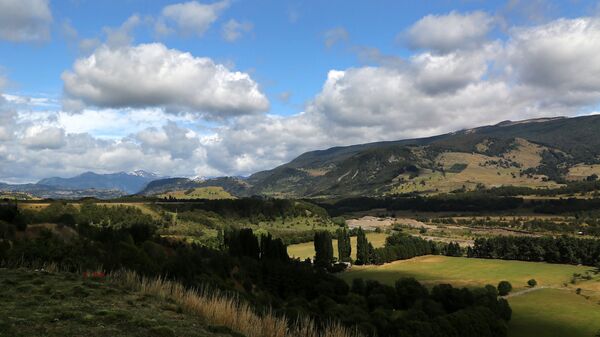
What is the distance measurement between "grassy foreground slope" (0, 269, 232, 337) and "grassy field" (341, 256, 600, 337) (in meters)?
77.6

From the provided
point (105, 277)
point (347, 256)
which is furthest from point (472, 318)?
point (347, 256)

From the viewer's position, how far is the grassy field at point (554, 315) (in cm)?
7694

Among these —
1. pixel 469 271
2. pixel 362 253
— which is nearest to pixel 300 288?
pixel 362 253

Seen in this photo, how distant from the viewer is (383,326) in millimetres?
70500

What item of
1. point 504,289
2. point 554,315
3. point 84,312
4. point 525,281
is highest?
point 84,312

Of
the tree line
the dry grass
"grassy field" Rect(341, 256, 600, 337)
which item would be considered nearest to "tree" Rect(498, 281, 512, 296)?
"grassy field" Rect(341, 256, 600, 337)

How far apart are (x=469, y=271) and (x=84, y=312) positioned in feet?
485

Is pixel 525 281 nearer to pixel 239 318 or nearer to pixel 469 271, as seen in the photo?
pixel 469 271

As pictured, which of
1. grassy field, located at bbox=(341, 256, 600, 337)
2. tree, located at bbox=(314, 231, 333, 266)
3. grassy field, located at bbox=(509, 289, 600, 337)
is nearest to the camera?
grassy field, located at bbox=(509, 289, 600, 337)

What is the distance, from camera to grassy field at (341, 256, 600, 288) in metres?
130

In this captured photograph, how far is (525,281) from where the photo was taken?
127750mm

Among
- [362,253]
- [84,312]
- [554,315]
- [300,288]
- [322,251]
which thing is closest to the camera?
[84,312]

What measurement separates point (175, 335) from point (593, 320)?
9459 cm

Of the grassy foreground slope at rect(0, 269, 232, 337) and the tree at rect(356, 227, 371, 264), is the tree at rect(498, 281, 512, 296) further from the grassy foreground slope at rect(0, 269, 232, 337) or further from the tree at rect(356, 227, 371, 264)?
→ the grassy foreground slope at rect(0, 269, 232, 337)
